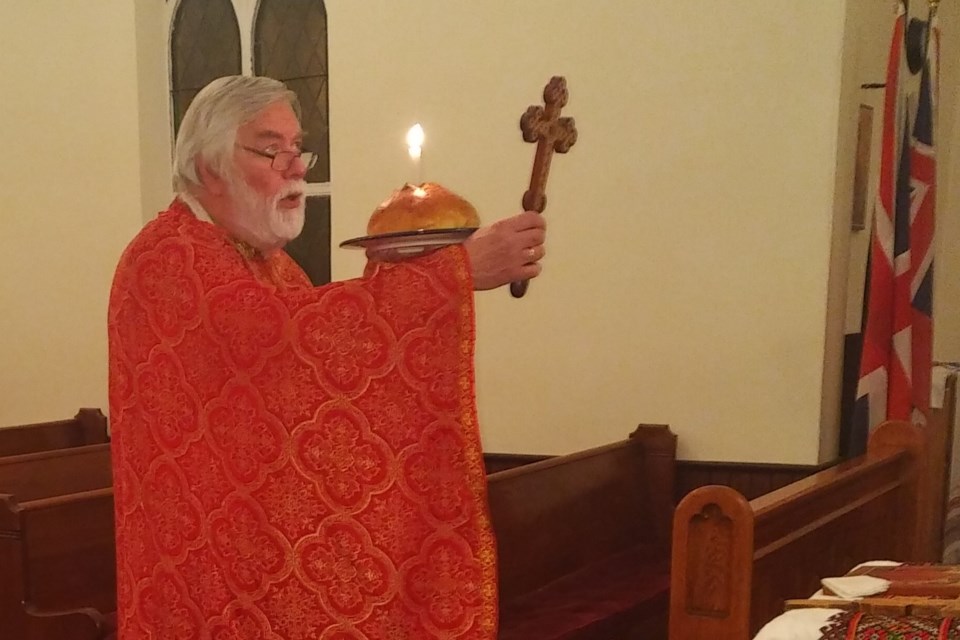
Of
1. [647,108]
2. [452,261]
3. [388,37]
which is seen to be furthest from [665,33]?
[452,261]

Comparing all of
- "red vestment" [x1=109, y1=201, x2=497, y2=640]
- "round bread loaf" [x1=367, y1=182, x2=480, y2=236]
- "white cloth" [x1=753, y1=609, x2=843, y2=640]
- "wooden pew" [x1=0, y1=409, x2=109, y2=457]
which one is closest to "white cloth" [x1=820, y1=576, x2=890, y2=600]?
"white cloth" [x1=753, y1=609, x2=843, y2=640]

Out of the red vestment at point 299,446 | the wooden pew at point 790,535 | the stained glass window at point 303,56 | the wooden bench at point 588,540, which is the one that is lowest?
the wooden bench at point 588,540

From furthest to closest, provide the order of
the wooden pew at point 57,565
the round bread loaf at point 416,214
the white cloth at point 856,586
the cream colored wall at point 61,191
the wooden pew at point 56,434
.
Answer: the cream colored wall at point 61,191, the wooden pew at point 56,434, the wooden pew at point 57,565, the white cloth at point 856,586, the round bread loaf at point 416,214

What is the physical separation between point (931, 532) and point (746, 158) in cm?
145

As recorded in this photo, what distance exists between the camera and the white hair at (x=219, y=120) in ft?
6.19

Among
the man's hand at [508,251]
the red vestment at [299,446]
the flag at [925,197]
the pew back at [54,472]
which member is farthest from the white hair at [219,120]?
the flag at [925,197]

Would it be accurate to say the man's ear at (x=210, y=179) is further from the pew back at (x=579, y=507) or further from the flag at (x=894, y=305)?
the flag at (x=894, y=305)

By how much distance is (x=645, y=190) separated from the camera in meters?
3.75

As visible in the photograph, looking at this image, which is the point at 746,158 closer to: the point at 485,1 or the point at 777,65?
the point at 777,65

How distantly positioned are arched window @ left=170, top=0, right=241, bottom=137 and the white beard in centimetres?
321

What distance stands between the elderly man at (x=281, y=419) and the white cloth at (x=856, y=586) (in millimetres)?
707

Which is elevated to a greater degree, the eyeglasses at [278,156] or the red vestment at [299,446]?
the eyeglasses at [278,156]

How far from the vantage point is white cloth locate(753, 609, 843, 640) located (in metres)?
1.71

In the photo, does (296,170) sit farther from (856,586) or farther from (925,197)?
(925,197)
